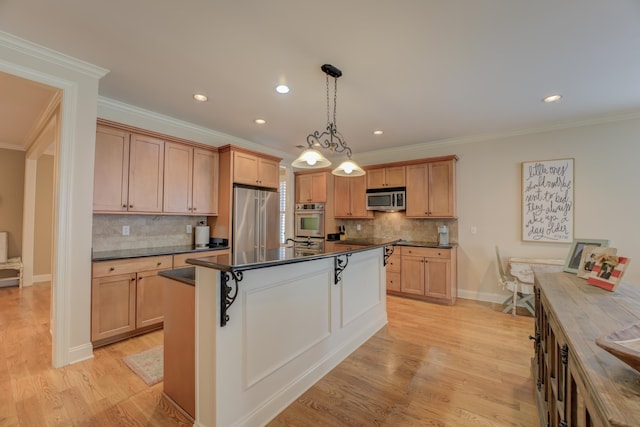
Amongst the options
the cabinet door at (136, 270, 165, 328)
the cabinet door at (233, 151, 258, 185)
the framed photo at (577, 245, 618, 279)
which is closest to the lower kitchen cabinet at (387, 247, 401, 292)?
the cabinet door at (233, 151, 258, 185)

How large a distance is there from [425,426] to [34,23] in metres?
3.87

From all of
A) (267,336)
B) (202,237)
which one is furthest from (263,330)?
(202,237)

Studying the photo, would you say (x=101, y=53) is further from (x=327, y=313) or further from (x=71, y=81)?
(x=327, y=313)

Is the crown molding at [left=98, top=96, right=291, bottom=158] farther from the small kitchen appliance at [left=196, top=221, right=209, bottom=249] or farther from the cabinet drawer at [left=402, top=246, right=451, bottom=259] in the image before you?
the cabinet drawer at [left=402, top=246, right=451, bottom=259]

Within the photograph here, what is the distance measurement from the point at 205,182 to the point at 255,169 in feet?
2.53

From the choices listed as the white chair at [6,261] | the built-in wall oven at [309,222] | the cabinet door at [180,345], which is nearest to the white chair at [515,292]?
the built-in wall oven at [309,222]

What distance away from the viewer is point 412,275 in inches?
177

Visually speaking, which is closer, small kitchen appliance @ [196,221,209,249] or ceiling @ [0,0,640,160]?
ceiling @ [0,0,640,160]

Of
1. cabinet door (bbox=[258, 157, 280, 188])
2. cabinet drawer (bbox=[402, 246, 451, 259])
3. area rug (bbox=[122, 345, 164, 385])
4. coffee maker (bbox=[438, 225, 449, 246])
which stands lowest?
area rug (bbox=[122, 345, 164, 385])

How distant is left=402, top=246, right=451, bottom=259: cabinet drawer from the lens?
4219 millimetres

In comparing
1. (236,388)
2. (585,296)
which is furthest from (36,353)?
(585,296)

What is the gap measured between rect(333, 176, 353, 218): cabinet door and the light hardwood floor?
2.71 metres

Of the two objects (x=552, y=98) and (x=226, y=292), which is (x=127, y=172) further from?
(x=552, y=98)

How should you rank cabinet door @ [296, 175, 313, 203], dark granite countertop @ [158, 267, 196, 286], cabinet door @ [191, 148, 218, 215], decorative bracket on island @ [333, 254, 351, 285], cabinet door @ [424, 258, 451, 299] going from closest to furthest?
dark granite countertop @ [158, 267, 196, 286], decorative bracket on island @ [333, 254, 351, 285], cabinet door @ [191, 148, 218, 215], cabinet door @ [424, 258, 451, 299], cabinet door @ [296, 175, 313, 203]
